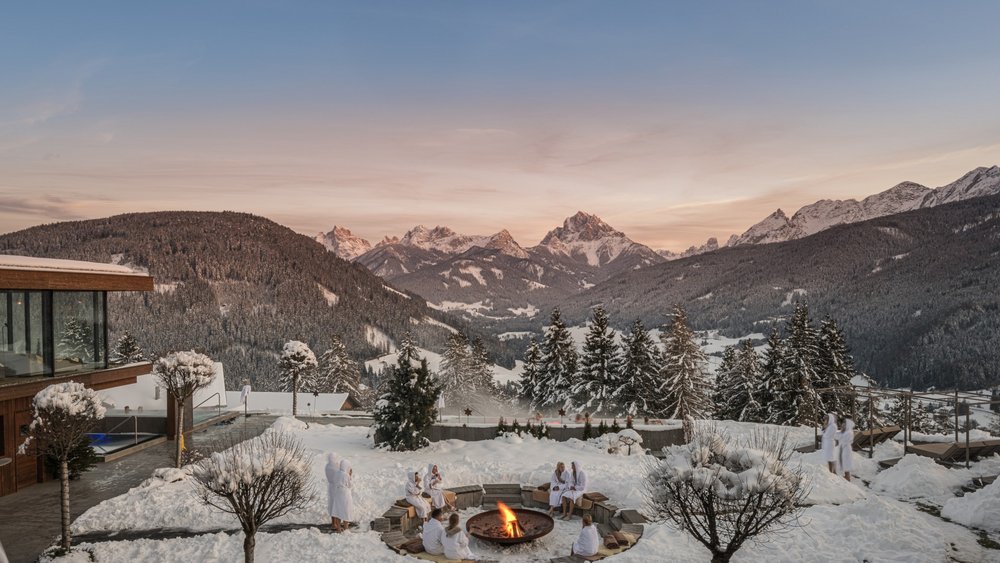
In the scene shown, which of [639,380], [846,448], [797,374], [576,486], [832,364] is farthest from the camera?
[639,380]

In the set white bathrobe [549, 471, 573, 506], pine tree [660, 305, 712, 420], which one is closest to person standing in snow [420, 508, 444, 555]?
white bathrobe [549, 471, 573, 506]

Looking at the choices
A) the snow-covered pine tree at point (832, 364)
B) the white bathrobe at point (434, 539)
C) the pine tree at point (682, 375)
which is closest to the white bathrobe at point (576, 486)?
the white bathrobe at point (434, 539)

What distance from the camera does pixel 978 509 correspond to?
35.7 ft

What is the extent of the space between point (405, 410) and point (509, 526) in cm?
904

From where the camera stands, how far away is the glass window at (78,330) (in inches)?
582

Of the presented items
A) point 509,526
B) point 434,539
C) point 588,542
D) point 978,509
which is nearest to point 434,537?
point 434,539

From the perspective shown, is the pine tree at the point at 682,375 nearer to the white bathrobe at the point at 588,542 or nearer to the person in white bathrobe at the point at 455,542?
the white bathrobe at the point at 588,542

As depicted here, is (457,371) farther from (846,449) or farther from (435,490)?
(846,449)

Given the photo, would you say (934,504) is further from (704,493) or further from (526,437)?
(526,437)

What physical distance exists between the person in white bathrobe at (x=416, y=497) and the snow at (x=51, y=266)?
11.0 meters

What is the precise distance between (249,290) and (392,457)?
450 feet

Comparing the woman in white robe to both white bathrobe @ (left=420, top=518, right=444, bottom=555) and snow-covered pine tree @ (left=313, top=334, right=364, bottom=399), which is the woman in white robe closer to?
white bathrobe @ (left=420, top=518, right=444, bottom=555)

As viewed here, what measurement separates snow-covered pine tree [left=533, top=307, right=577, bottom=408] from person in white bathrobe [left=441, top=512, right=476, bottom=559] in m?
30.5

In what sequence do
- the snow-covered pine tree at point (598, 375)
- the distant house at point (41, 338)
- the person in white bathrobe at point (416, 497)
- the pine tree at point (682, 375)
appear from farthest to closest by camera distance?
the snow-covered pine tree at point (598, 375) → the pine tree at point (682, 375) → the distant house at point (41, 338) → the person in white bathrobe at point (416, 497)
